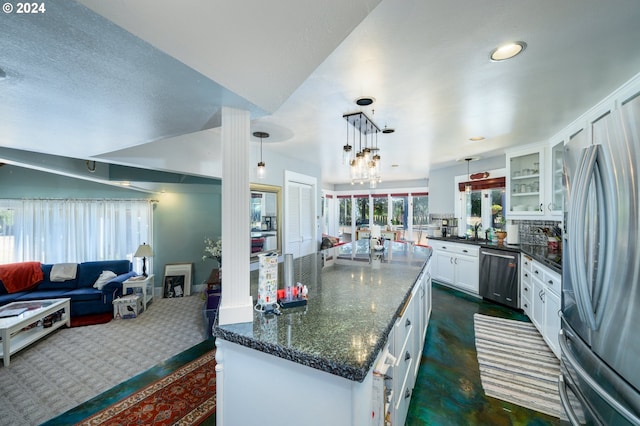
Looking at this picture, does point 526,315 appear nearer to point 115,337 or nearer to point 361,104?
point 361,104

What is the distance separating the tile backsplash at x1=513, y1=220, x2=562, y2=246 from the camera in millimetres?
3729

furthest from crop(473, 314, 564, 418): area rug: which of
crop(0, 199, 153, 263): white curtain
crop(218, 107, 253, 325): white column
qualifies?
crop(0, 199, 153, 263): white curtain

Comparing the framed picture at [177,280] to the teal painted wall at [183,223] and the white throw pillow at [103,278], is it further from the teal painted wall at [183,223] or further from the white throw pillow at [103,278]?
the white throw pillow at [103,278]

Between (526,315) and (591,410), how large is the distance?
2.96 meters

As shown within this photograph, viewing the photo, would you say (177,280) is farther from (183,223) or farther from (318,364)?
(318,364)

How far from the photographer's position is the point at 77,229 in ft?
15.0

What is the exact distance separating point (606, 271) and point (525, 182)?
3.49 meters

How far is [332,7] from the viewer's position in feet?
2.56

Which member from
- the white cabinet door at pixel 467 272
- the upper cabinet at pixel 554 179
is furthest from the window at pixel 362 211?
the upper cabinet at pixel 554 179

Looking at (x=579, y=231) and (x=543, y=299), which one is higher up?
(x=579, y=231)

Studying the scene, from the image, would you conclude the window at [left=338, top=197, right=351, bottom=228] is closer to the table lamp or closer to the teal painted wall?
the teal painted wall

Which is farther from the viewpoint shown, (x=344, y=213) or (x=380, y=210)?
(x=344, y=213)

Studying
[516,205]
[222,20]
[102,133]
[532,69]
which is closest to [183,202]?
[102,133]

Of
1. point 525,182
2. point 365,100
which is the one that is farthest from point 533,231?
point 365,100
